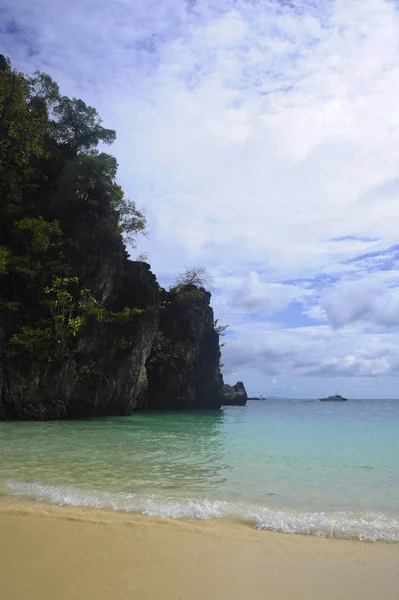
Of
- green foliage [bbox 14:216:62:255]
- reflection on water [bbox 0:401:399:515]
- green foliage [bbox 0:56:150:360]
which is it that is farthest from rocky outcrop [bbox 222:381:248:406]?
reflection on water [bbox 0:401:399:515]

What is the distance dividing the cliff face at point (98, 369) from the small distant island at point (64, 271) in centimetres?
5

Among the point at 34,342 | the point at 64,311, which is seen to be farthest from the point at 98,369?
the point at 34,342

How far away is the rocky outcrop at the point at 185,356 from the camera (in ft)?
110

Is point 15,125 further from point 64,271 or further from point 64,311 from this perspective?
point 64,311

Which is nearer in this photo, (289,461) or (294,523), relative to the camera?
(294,523)

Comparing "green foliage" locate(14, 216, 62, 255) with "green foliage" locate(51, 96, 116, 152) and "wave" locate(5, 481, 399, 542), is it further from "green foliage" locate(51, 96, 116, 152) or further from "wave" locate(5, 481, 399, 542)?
"wave" locate(5, 481, 399, 542)

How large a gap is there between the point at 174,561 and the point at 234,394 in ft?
155

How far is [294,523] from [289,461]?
4.31 m

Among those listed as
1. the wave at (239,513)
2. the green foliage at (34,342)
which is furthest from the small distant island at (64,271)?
the wave at (239,513)

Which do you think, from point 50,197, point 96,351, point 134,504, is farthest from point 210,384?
point 134,504

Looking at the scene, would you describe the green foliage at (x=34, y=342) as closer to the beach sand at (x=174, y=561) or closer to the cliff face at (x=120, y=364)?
the cliff face at (x=120, y=364)

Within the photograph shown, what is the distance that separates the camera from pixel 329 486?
5.93 metres

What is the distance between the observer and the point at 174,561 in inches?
119

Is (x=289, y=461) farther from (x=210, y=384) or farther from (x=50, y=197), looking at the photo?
(x=210, y=384)
